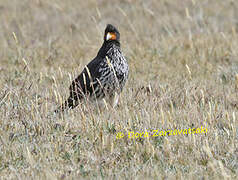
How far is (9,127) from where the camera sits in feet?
15.7

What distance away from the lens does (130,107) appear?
5.31m

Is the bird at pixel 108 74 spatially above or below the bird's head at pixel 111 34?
below

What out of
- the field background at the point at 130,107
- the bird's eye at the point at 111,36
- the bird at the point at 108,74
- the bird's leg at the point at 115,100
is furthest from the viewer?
the bird's eye at the point at 111,36

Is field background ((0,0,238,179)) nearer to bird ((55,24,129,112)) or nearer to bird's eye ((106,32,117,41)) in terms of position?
bird ((55,24,129,112))

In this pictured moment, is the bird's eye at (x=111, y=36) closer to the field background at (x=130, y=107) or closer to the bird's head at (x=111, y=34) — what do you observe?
the bird's head at (x=111, y=34)

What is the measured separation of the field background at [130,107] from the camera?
→ 4.04 meters

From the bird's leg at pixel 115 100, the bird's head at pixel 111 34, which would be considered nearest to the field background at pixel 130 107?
the bird's leg at pixel 115 100

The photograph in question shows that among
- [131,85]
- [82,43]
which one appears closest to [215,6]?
[82,43]

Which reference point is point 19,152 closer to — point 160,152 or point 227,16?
point 160,152

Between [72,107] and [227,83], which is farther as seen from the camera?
[227,83]

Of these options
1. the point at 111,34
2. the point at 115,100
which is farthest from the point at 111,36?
the point at 115,100

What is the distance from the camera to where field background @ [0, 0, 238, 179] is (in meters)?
4.04

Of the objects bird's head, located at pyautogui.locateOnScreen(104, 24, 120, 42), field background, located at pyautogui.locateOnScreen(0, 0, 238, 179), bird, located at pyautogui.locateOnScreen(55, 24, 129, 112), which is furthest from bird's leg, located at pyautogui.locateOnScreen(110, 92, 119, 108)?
bird's head, located at pyautogui.locateOnScreen(104, 24, 120, 42)

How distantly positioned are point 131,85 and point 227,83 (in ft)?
5.57
